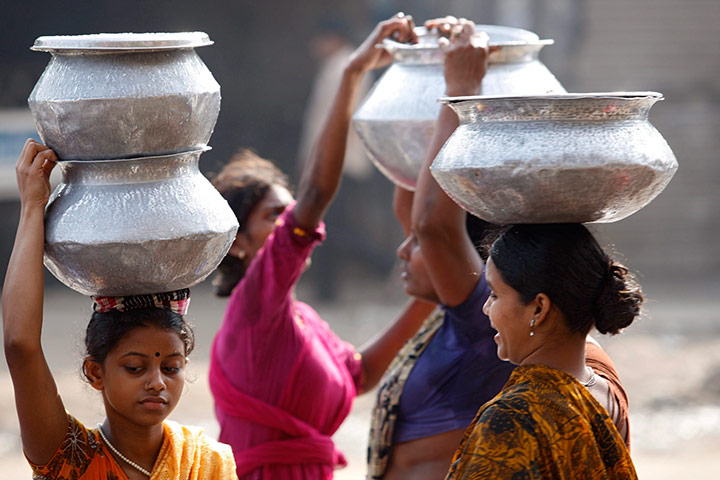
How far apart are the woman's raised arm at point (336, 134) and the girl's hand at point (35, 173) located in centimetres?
120

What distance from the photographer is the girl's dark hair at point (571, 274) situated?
1990mm

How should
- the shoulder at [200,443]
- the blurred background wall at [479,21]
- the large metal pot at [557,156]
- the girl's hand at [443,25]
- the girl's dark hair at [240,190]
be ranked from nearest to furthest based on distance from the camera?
the large metal pot at [557,156] → the shoulder at [200,443] → the girl's hand at [443,25] → the girl's dark hair at [240,190] → the blurred background wall at [479,21]

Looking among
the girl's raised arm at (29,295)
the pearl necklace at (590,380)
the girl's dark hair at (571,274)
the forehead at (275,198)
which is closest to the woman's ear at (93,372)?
the girl's raised arm at (29,295)

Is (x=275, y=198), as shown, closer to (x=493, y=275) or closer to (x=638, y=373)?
(x=493, y=275)

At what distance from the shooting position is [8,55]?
10242 millimetres

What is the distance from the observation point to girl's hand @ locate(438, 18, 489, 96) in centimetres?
258

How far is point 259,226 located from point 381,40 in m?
0.79

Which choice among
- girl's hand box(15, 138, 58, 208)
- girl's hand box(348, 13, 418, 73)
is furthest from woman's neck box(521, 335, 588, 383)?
girl's hand box(348, 13, 418, 73)

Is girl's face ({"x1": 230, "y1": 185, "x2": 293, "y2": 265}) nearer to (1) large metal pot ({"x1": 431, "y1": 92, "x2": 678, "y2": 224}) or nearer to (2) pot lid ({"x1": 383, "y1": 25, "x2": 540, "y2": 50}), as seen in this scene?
(2) pot lid ({"x1": 383, "y1": 25, "x2": 540, "y2": 50})

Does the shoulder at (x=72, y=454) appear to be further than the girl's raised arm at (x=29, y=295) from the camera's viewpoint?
Yes

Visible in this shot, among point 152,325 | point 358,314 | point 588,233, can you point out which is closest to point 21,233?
point 152,325

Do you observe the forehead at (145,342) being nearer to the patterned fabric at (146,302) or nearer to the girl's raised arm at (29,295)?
the patterned fabric at (146,302)

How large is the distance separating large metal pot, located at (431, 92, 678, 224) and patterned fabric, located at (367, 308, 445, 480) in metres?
1.14

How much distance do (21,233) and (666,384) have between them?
6356 mm
